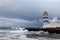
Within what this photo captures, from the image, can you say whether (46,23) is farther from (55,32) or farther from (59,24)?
(55,32)

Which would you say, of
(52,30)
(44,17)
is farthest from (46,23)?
(52,30)

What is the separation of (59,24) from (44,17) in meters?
6.19

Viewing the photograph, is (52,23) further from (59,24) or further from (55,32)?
(55,32)

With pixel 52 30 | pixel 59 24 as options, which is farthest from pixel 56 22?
pixel 52 30

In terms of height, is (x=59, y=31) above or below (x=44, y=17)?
below

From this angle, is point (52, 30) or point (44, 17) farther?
point (44, 17)

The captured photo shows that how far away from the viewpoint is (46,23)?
219ft

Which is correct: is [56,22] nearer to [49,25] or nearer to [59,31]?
[49,25]

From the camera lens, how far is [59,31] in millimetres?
48219

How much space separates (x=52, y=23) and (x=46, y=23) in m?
2.62

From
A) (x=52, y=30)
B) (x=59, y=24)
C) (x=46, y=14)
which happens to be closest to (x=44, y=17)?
(x=46, y=14)

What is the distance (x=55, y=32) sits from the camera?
50031 millimetres

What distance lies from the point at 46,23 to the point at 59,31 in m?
18.6

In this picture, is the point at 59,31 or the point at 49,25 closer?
the point at 59,31
